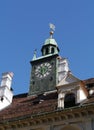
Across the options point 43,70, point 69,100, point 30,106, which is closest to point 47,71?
point 43,70

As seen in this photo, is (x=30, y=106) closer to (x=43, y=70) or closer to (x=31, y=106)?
Answer: (x=31, y=106)

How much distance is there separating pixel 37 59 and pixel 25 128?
48.6ft

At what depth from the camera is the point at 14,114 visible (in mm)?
28453

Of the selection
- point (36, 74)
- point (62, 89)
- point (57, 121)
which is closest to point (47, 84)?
point (36, 74)

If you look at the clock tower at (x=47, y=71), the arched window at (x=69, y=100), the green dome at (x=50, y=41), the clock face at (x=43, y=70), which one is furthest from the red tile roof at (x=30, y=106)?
the green dome at (x=50, y=41)

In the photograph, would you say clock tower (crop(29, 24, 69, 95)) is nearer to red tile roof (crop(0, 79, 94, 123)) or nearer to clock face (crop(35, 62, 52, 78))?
clock face (crop(35, 62, 52, 78))

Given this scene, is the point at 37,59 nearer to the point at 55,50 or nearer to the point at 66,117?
the point at 55,50

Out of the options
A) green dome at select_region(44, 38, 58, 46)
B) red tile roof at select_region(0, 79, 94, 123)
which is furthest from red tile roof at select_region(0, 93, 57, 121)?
green dome at select_region(44, 38, 58, 46)

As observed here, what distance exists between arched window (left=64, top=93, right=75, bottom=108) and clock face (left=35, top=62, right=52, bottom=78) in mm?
10076

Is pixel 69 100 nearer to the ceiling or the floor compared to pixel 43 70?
nearer to the floor

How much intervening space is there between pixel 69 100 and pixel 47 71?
35.6ft

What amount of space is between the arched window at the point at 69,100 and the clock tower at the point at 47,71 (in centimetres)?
703

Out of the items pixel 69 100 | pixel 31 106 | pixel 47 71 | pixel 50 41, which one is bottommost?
pixel 69 100

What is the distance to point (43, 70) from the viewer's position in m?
36.7
